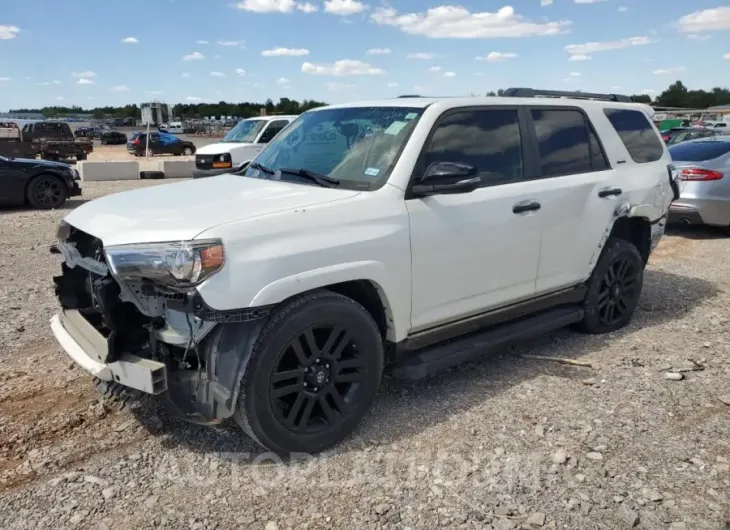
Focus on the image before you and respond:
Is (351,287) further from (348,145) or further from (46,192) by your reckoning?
(46,192)

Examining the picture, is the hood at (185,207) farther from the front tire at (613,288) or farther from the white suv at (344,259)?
the front tire at (613,288)

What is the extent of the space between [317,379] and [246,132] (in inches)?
535

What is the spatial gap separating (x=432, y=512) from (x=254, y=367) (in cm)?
107

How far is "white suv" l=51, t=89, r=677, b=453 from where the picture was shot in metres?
3.02

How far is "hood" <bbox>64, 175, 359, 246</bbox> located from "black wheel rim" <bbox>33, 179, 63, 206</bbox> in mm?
9938

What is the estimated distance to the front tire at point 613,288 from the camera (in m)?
5.06

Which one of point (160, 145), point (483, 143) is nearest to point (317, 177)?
point (483, 143)

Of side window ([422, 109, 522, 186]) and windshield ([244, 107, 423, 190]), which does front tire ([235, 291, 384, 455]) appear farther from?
side window ([422, 109, 522, 186])

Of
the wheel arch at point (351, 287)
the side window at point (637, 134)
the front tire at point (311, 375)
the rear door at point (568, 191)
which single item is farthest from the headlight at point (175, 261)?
the side window at point (637, 134)

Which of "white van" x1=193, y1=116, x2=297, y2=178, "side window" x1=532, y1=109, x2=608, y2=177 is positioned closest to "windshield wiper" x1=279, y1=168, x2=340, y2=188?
"side window" x1=532, y1=109, x2=608, y2=177

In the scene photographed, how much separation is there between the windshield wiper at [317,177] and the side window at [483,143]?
1.79 feet

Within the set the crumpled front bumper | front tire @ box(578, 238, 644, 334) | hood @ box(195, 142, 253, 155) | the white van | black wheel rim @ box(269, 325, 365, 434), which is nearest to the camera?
the crumpled front bumper

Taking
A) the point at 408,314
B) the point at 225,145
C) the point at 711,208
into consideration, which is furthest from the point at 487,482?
the point at 225,145

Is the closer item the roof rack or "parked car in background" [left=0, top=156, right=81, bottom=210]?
the roof rack
